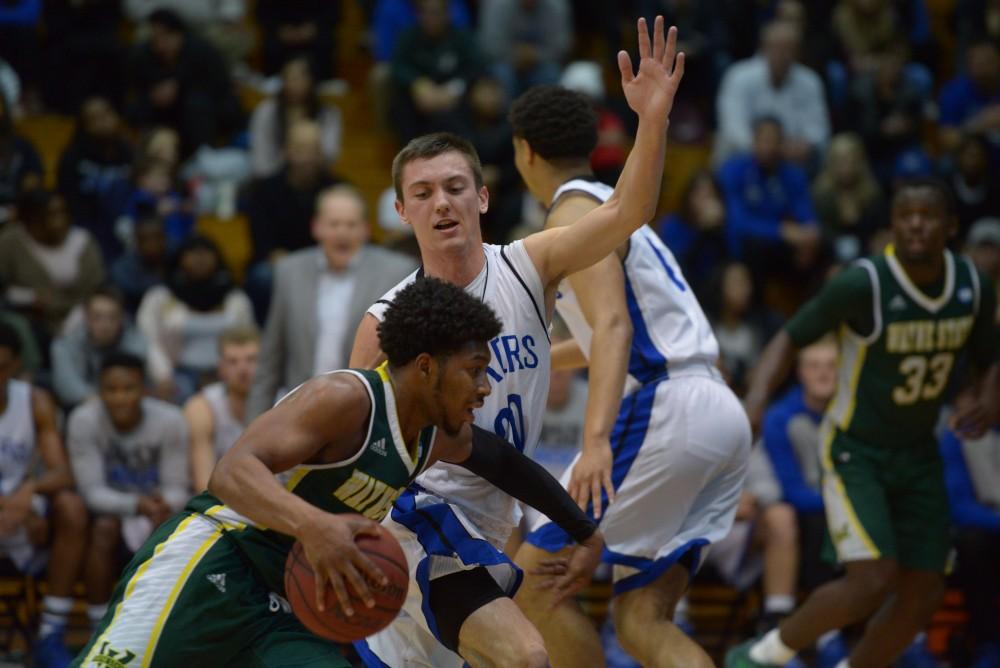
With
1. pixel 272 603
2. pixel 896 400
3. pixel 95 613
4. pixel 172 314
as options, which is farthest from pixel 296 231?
pixel 272 603

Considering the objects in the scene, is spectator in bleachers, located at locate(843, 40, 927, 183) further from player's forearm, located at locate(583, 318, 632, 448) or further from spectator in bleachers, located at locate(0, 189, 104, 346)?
player's forearm, located at locate(583, 318, 632, 448)

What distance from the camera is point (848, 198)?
37.9 ft

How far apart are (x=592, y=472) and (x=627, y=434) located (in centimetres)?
57

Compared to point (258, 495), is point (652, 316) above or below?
above

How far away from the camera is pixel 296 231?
10.5m

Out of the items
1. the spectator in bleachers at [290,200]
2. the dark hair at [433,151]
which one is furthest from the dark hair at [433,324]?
the spectator in bleachers at [290,200]

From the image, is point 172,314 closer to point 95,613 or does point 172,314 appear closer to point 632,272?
point 95,613

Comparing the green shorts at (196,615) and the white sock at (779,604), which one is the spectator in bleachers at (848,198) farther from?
the green shorts at (196,615)

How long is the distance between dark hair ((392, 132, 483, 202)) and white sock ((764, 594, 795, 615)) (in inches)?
160

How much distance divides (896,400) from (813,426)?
2.10 metres

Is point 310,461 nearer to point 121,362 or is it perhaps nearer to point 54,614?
point 54,614

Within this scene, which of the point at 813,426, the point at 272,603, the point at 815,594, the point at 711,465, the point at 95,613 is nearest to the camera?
the point at 272,603

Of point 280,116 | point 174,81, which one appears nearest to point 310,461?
point 280,116

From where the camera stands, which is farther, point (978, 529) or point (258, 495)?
point (978, 529)
